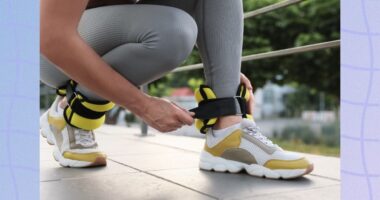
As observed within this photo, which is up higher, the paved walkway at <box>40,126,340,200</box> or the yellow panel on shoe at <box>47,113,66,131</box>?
the yellow panel on shoe at <box>47,113,66,131</box>

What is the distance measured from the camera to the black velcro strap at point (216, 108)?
0.86 meters

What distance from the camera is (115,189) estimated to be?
725 mm

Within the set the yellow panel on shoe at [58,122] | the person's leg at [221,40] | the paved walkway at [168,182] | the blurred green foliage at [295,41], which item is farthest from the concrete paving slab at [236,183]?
the blurred green foliage at [295,41]

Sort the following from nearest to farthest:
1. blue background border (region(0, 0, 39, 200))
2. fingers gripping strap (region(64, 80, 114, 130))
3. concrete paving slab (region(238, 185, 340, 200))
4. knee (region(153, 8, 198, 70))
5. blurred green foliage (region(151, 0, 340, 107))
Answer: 1. blue background border (region(0, 0, 39, 200))
2. concrete paving slab (region(238, 185, 340, 200))
3. knee (region(153, 8, 198, 70))
4. fingers gripping strap (region(64, 80, 114, 130))
5. blurred green foliage (region(151, 0, 340, 107))

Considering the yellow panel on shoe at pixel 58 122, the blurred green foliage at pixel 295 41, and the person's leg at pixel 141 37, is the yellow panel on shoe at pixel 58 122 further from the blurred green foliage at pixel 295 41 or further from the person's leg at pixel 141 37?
the blurred green foliage at pixel 295 41

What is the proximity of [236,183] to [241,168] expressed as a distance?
10 centimetres

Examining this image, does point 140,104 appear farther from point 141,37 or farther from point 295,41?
point 295,41

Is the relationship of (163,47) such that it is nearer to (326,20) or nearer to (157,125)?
(157,125)

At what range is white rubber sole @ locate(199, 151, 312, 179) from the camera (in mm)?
799

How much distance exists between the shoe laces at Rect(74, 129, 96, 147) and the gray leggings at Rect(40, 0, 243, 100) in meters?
0.11

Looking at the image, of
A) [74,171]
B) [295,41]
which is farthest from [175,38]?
[295,41]

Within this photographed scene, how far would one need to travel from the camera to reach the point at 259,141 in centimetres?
86

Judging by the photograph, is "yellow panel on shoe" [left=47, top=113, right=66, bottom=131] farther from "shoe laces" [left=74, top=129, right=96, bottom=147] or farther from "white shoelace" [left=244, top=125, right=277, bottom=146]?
"white shoelace" [left=244, top=125, right=277, bottom=146]
